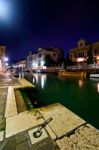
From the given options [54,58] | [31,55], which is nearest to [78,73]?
[54,58]

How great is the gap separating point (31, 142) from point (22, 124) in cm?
82

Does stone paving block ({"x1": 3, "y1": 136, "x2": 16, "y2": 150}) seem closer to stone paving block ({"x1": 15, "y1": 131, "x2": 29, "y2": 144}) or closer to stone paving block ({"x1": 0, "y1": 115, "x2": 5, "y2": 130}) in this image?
stone paving block ({"x1": 15, "y1": 131, "x2": 29, "y2": 144})

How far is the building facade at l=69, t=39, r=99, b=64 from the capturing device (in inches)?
1163

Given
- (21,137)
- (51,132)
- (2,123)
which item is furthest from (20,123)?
(51,132)

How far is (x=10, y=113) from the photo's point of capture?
11.9ft

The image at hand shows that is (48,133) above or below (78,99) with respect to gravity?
above

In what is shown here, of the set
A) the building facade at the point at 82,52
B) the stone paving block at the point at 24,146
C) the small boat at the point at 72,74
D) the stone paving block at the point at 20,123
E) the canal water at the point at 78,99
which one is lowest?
the canal water at the point at 78,99

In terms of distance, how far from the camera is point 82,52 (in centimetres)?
3269

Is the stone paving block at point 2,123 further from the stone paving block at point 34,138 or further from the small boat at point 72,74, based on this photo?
the small boat at point 72,74

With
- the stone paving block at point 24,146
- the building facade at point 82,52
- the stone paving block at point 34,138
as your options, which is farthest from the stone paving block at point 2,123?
the building facade at point 82,52

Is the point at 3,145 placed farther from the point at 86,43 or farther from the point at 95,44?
the point at 86,43

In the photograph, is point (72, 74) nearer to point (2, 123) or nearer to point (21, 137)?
point (2, 123)

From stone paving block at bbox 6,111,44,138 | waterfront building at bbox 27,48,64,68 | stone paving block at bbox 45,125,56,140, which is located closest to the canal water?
stone paving block at bbox 45,125,56,140

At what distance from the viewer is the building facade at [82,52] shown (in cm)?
2955
